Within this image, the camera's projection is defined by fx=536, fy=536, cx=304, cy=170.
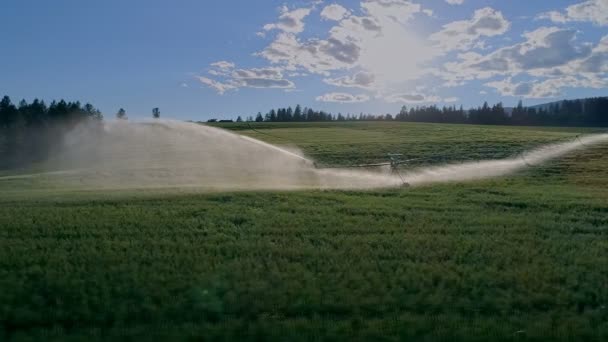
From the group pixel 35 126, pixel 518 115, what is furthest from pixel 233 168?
pixel 518 115

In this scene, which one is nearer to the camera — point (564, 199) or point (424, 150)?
point (564, 199)

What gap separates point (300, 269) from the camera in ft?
32.8

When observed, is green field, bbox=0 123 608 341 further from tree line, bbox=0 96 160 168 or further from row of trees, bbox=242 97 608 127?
row of trees, bbox=242 97 608 127

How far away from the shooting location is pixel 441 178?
2617 cm

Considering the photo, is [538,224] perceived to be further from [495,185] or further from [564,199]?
[495,185]

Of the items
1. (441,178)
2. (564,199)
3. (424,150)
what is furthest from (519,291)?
(424,150)

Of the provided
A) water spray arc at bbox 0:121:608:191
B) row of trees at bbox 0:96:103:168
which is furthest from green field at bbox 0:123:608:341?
row of trees at bbox 0:96:103:168

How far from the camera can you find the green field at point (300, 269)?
780cm

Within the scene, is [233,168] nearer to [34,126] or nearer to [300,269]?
[300,269]

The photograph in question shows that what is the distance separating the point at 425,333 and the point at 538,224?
26.7 feet

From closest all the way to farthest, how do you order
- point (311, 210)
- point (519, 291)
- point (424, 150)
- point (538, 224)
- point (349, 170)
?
point (519, 291) < point (538, 224) < point (311, 210) < point (349, 170) < point (424, 150)

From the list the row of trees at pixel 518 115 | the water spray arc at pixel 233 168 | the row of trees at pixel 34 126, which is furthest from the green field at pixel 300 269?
the row of trees at pixel 518 115

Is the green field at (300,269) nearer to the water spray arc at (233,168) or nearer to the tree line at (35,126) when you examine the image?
the water spray arc at (233,168)

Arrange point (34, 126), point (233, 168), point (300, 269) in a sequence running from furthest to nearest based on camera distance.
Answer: point (34, 126) < point (233, 168) < point (300, 269)
